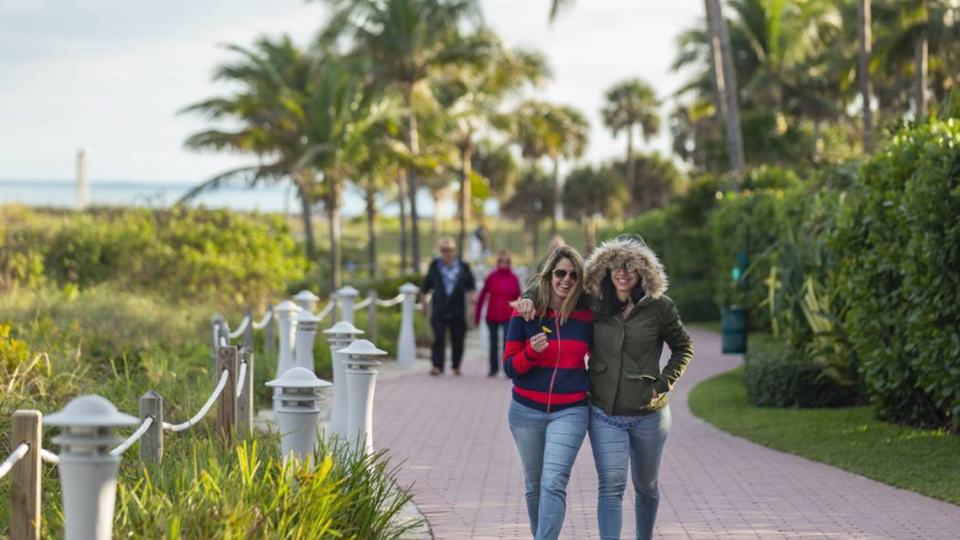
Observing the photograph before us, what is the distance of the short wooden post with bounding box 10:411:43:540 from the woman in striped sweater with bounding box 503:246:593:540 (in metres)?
2.19

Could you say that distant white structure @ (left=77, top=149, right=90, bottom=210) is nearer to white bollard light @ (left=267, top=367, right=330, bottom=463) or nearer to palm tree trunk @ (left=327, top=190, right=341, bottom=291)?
palm tree trunk @ (left=327, top=190, right=341, bottom=291)

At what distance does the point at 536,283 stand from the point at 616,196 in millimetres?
82492

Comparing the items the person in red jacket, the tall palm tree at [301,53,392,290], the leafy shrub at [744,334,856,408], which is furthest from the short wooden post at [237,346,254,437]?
the tall palm tree at [301,53,392,290]

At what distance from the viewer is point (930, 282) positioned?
34.2 ft

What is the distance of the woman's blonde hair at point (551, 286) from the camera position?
20.3ft

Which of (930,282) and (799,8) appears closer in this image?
(930,282)

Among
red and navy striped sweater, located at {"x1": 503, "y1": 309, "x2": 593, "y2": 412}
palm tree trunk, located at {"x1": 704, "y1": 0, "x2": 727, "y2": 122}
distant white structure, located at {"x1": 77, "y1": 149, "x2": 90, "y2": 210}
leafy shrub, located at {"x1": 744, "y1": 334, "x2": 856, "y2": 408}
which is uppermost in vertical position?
palm tree trunk, located at {"x1": 704, "y1": 0, "x2": 727, "y2": 122}

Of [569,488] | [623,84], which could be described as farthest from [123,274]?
[623,84]

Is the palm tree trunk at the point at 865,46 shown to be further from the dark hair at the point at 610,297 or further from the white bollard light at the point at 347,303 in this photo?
the dark hair at the point at 610,297

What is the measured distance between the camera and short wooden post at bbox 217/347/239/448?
24.4ft

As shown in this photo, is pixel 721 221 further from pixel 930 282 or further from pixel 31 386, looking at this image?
pixel 31 386

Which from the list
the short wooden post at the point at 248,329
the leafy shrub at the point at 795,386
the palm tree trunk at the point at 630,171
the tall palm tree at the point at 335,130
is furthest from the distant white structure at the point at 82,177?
the palm tree trunk at the point at 630,171

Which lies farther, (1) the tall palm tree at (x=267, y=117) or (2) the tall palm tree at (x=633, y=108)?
(2) the tall palm tree at (x=633, y=108)

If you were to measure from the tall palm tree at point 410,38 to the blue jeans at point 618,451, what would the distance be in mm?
33393
